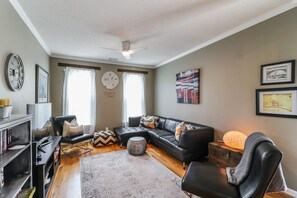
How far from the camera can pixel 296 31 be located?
1900 millimetres

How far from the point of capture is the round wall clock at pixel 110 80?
4770 millimetres

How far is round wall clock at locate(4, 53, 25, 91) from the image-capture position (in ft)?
5.57

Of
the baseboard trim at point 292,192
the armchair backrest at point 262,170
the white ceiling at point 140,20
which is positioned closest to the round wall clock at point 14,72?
the white ceiling at point 140,20

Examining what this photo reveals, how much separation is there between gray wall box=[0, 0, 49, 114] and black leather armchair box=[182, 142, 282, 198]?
2364mm

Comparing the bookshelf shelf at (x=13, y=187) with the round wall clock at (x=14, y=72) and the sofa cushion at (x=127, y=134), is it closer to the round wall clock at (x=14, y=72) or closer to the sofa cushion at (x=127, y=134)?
the round wall clock at (x=14, y=72)

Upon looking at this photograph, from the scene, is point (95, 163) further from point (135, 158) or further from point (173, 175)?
point (173, 175)

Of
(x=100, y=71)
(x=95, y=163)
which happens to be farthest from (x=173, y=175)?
(x=100, y=71)

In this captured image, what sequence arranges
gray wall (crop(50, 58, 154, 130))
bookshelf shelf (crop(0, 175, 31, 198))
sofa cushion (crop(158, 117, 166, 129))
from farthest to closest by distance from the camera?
sofa cushion (crop(158, 117, 166, 129)) < gray wall (crop(50, 58, 154, 130)) < bookshelf shelf (crop(0, 175, 31, 198))

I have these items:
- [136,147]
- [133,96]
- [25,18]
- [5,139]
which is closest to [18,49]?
[25,18]

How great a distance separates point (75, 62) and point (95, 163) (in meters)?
3.02

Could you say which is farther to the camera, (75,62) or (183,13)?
(75,62)

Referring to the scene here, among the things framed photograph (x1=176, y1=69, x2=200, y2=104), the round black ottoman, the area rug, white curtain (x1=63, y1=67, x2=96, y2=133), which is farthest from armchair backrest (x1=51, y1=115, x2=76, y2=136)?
Result: framed photograph (x1=176, y1=69, x2=200, y2=104)

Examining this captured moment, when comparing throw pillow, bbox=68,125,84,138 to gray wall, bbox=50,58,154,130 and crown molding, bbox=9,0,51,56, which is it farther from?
crown molding, bbox=9,0,51,56

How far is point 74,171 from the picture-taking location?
2723 mm
